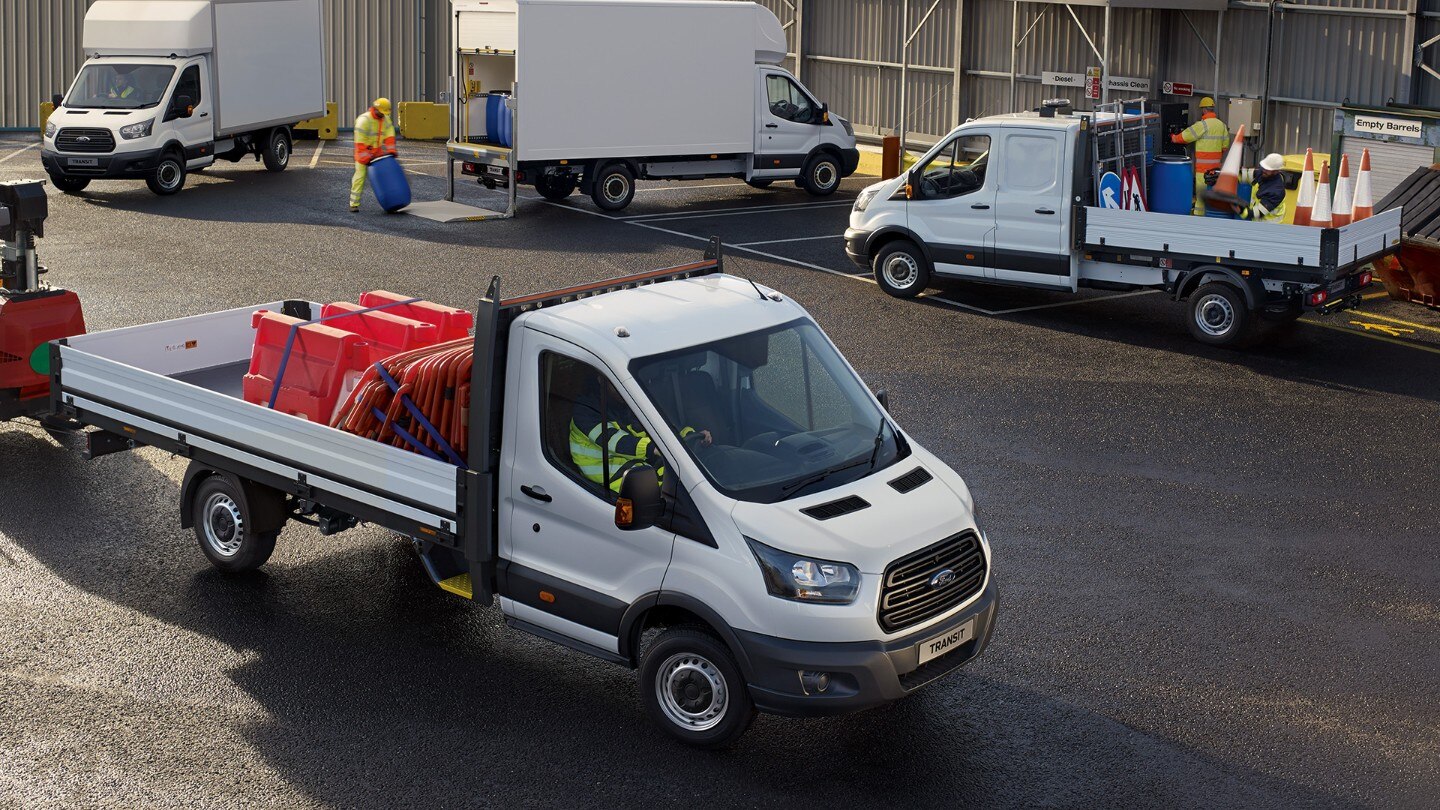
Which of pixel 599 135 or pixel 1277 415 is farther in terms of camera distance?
pixel 599 135

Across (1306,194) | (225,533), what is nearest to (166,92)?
(225,533)

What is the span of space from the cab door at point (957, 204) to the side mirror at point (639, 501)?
9820mm

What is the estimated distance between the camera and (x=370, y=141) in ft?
71.5

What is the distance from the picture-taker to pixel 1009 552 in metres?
9.72

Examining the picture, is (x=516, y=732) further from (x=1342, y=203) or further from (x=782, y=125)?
(x=782, y=125)

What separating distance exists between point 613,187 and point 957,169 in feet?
25.2

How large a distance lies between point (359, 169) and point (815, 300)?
8330mm

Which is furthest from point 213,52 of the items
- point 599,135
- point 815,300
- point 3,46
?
point 815,300

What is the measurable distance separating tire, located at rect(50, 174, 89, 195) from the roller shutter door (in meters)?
17.6

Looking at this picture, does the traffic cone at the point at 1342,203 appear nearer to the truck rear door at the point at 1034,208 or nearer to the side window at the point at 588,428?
the truck rear door at the point at 1034,208

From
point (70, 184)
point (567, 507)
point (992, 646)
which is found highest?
point (70, 184)

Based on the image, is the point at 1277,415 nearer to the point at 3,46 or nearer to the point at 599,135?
the point at 599,135

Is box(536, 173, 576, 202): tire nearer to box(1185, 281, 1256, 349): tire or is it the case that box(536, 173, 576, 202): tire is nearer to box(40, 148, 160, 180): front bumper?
box(40, 148, 160, 180): front bumper

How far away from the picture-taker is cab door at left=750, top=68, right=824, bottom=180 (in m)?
23.5
